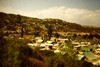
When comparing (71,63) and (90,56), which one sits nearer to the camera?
(71,63)

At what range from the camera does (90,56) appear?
26.5 meters

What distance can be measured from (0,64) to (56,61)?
3.76m

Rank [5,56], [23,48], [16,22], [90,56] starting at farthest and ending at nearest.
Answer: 1. [16,22]
2. [90,56]
3. [23,48]
4. [5,56]

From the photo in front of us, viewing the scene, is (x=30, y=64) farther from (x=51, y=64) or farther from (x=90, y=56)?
(x=90, y=56)

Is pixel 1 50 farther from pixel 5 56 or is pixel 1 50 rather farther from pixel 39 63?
pixel 39 63

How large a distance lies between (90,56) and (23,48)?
1652cm

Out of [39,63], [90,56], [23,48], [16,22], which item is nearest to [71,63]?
[39,63]

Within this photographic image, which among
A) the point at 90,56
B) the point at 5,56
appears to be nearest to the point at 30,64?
the point at 5,56

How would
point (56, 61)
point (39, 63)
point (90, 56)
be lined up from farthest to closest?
point (90, 56), point (39, 63), point (56, 61)

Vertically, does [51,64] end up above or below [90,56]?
above

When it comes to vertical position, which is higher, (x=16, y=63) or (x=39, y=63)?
(x=16, y=63)

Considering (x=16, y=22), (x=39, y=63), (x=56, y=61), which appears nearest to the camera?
(x=56, y=61)

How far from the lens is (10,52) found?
34.4ft

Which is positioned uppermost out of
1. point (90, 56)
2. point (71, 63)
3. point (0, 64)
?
point (0, 64)
